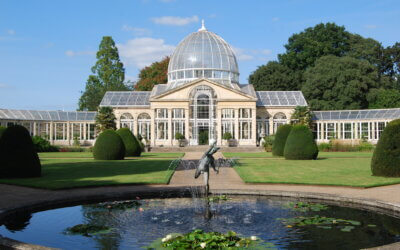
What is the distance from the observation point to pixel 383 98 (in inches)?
2234

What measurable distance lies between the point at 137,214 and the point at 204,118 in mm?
42357

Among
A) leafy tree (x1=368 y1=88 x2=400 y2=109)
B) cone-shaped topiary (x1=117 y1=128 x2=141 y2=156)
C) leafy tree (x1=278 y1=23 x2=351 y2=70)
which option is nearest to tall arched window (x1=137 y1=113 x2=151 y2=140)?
cone-shaped topiary (x1=117 y1=128 x2=141 y2=156)

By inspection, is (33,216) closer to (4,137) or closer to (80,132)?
(4,137)

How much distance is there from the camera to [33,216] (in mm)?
11352

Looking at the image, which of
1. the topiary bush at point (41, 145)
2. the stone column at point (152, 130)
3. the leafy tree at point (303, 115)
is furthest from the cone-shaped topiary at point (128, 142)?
the leafy tree at point (303, 115)

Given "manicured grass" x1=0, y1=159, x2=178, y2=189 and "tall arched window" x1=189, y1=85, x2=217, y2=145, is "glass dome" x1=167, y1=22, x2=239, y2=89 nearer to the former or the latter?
"tall arched window" x1=189, y1=85, x2=217, y2=145

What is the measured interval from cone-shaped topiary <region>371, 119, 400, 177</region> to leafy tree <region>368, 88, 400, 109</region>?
4042 centimetres

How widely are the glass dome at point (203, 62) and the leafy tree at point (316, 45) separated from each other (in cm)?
1476

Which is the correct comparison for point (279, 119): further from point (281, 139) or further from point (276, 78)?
point (281, 139)

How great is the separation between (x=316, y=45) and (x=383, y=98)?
52.1 ft

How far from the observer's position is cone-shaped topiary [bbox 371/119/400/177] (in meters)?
18.8

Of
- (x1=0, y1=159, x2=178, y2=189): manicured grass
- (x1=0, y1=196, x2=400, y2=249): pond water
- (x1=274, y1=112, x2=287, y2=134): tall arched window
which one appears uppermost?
(x1=274, y1=112, x2=287, y2=134): tall arched window

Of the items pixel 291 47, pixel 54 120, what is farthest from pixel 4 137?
pixel 291 47

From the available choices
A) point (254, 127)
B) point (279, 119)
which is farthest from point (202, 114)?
point (279, 119)
